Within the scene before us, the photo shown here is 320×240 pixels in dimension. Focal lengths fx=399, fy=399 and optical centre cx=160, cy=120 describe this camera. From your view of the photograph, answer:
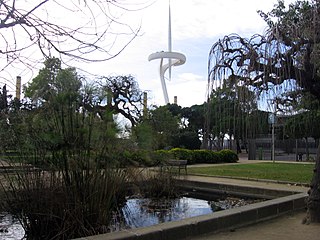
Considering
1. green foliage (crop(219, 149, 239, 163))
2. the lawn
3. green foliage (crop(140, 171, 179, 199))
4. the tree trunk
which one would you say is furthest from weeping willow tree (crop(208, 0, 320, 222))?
green foliage (crop(219, 149, 239, 163))

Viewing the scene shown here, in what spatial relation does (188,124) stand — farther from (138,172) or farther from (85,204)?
(85,204)

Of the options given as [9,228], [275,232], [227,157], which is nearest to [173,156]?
[9,228]

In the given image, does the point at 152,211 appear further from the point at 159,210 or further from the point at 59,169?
the point at 59,169

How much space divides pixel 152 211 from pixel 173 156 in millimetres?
6982

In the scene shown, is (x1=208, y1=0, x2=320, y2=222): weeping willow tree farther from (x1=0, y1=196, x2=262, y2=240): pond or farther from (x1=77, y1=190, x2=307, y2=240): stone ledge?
(x1=0, y1=196, x2=262, y2=240): pond

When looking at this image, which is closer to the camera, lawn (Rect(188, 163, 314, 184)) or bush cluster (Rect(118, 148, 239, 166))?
bush cluster (Rect(118, 148, 239, 166))

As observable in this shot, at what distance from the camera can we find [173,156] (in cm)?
1622

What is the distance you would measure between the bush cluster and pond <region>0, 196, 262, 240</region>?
104cm

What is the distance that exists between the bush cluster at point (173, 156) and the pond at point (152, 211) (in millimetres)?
1040

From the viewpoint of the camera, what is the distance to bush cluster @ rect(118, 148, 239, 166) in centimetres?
834

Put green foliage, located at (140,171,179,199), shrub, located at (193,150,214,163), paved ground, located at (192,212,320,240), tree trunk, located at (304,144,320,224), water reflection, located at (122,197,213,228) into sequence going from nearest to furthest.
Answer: paved ground, located at (192,212,320,240)
tree trunk, located at (304,144,320,224)
water reflection, located at (122,197,213,228)
green foliage, located at (140,171,179,199)
shrub, located at (193,150,214,163)

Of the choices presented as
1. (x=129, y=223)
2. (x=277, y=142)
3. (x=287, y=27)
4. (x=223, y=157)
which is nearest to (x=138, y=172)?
(x=129, y=223)

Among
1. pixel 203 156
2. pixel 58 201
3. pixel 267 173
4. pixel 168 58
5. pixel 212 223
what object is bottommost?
pixel 212 223

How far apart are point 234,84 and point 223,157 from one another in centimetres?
2145
